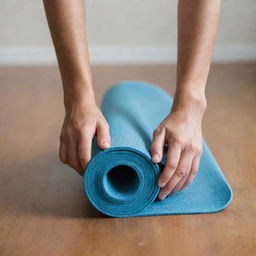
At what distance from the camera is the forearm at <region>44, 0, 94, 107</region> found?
4.93 ft

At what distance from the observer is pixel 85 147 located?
4.52 ft

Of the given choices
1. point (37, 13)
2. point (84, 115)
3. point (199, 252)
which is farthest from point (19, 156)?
point (37, 13)

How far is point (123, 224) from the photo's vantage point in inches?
→ 56.2

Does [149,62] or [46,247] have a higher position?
[46,247]

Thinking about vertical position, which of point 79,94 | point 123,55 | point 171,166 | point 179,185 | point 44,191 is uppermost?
point 79,94

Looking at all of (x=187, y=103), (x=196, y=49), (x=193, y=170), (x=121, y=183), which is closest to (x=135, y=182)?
(x=121, y=183)

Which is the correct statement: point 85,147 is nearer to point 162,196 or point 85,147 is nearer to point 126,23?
point 162,196

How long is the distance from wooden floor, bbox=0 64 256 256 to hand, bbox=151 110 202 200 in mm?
127

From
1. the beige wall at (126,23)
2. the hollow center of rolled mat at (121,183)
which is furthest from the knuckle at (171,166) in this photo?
the beige wall at (126,23)

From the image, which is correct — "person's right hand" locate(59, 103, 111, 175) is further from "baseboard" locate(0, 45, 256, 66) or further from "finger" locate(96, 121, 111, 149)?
"baseboard" locate(0, 45, 256, 66)

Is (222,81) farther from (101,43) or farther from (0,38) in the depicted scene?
(0,38)

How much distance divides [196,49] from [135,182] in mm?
447

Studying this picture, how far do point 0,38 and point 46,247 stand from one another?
285 cm

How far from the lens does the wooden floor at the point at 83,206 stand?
4.31 ft
